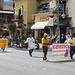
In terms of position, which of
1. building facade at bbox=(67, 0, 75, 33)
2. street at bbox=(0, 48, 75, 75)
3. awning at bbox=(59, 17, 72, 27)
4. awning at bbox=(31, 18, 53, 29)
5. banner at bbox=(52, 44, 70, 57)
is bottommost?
street at bbox=(0, 48, 75, 75)

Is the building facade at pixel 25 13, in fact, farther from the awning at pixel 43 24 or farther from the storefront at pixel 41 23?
the awning at pixel 43 24

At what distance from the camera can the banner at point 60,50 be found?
1369cm

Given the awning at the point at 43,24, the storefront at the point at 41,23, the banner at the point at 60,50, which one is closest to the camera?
the banner at the point at 60,50

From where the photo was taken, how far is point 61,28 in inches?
1287

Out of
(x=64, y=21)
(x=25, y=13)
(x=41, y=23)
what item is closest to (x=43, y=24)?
(x=41, y=23)

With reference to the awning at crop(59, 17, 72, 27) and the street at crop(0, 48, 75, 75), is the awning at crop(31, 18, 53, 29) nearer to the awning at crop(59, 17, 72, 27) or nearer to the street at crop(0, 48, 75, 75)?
the awning at crop(59, 17, 72, 27)

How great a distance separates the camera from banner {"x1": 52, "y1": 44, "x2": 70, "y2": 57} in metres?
13.7

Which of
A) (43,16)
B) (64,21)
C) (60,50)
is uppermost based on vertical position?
(43,16)

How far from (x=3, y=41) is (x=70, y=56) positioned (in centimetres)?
954

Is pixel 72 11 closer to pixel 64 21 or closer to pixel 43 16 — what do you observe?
pixel 64 21

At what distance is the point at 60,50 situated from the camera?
13.9 meters

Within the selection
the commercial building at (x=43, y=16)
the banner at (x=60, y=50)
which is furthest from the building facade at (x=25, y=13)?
the banner at (x=60, y=50)

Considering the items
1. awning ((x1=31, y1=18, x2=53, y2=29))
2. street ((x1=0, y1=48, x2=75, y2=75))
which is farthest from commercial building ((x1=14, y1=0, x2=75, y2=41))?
street ((x1=0, y1=48, x2=75, y2=75))

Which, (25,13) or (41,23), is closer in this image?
(41,23)
